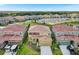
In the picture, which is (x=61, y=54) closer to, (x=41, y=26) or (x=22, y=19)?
(x=41, y=26)

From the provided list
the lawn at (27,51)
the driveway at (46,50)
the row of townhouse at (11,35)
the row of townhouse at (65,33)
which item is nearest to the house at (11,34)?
the row of townhouse at (11,35)

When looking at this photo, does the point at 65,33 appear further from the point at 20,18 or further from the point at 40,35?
the point at 20,18

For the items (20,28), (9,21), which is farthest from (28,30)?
(9,21)

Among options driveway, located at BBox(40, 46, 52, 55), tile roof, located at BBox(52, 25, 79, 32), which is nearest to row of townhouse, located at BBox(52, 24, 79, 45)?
tile roof, located at BBox(52, 25, 79, 32)

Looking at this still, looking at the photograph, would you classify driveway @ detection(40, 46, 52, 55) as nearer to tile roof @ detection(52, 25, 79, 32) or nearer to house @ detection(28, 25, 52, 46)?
house @ detection(28, 25, 52, 46)

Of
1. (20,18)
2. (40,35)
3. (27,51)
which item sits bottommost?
(27,51)

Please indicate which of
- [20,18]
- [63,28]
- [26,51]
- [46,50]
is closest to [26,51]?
[26,51]

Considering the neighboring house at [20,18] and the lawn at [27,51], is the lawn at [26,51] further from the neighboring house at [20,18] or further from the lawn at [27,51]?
the neighboring house at [20,18]
